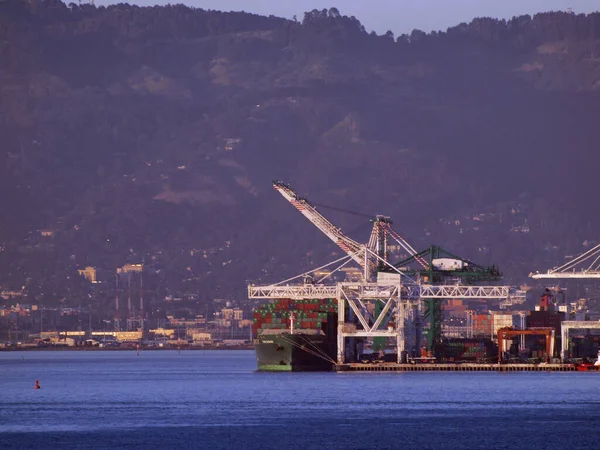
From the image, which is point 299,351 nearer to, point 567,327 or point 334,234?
point 334,234

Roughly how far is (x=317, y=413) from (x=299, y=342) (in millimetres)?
57148

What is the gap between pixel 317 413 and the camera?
122 m

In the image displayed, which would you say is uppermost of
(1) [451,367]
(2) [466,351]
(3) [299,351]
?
(3) [299,351]

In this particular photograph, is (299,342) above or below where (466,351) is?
above

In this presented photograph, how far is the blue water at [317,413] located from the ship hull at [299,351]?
8534mm

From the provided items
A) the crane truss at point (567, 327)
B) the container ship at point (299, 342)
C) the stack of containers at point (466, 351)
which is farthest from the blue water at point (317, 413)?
the stack of containers at point (466, 351)

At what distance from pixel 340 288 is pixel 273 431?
66775mm

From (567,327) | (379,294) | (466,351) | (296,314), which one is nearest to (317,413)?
(379,294)

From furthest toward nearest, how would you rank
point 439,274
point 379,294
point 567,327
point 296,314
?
point 439,274 < point 567,327 < point 296,314 < point 379,294

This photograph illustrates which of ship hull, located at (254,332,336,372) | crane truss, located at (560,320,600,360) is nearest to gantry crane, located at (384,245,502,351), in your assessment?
crane truss, located at (560,320,600,360)

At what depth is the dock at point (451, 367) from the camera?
176000 millimetres

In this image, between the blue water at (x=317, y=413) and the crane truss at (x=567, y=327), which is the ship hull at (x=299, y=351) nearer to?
the blue water at (x=317, y=413)

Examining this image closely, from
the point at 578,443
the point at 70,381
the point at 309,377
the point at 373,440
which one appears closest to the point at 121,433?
the point at 373,440

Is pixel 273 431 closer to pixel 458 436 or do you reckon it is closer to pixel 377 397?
pixel 458 436
